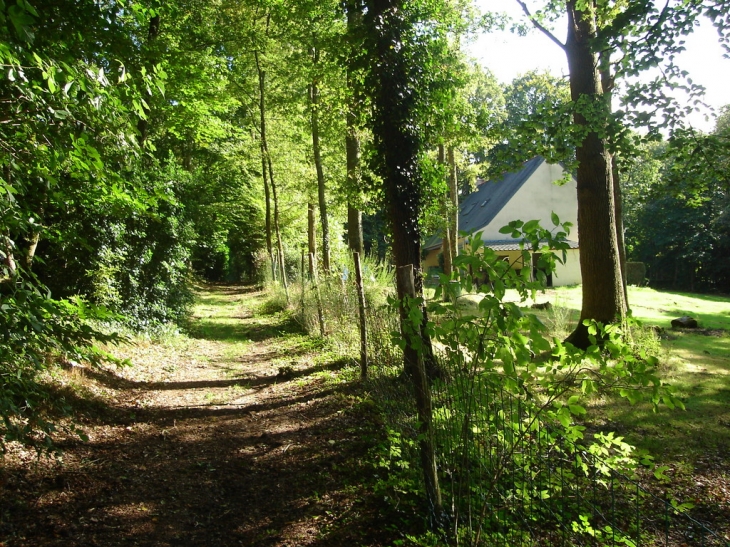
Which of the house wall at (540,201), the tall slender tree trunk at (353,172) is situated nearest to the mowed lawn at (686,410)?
the tall slender tree trunk at (353,172)

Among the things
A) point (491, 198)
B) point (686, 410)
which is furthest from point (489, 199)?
point (686, 410)

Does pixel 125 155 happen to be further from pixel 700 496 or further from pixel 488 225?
pixel 488 225

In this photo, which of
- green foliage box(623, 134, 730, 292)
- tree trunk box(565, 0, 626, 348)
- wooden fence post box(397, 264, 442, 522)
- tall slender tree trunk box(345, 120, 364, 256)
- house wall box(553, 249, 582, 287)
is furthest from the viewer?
green foliage box(623, 134, 730, 292)

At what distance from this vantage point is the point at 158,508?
4.46 metres

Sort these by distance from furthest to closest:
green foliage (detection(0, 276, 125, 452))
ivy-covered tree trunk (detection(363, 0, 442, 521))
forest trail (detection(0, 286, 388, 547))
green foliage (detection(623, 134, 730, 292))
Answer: green foliage (detection(623, 134, 730, 292)), ivy-covered tree trunk (detection(363, 0, 442, 521)), forest trail (detection(0, 286, 388, 547)), green foliage (detection(0, 276, 125, 452))

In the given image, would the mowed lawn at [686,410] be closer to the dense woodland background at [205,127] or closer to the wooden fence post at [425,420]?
the wooden fence post at [425,420]

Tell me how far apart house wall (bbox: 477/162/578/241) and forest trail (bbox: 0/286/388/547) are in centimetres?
2448

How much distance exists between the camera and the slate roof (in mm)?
31406

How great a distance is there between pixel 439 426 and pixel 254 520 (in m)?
1.81

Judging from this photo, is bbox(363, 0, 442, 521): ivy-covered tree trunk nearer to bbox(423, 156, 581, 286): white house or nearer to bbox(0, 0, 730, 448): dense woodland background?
bbox(0, 0, 730, 448): dense woodland background

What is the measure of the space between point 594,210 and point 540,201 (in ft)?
79.0

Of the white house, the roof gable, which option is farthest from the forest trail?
the white house

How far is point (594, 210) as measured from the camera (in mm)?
9258

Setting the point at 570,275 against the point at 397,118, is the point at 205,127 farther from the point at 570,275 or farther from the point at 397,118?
the point at 570,275
